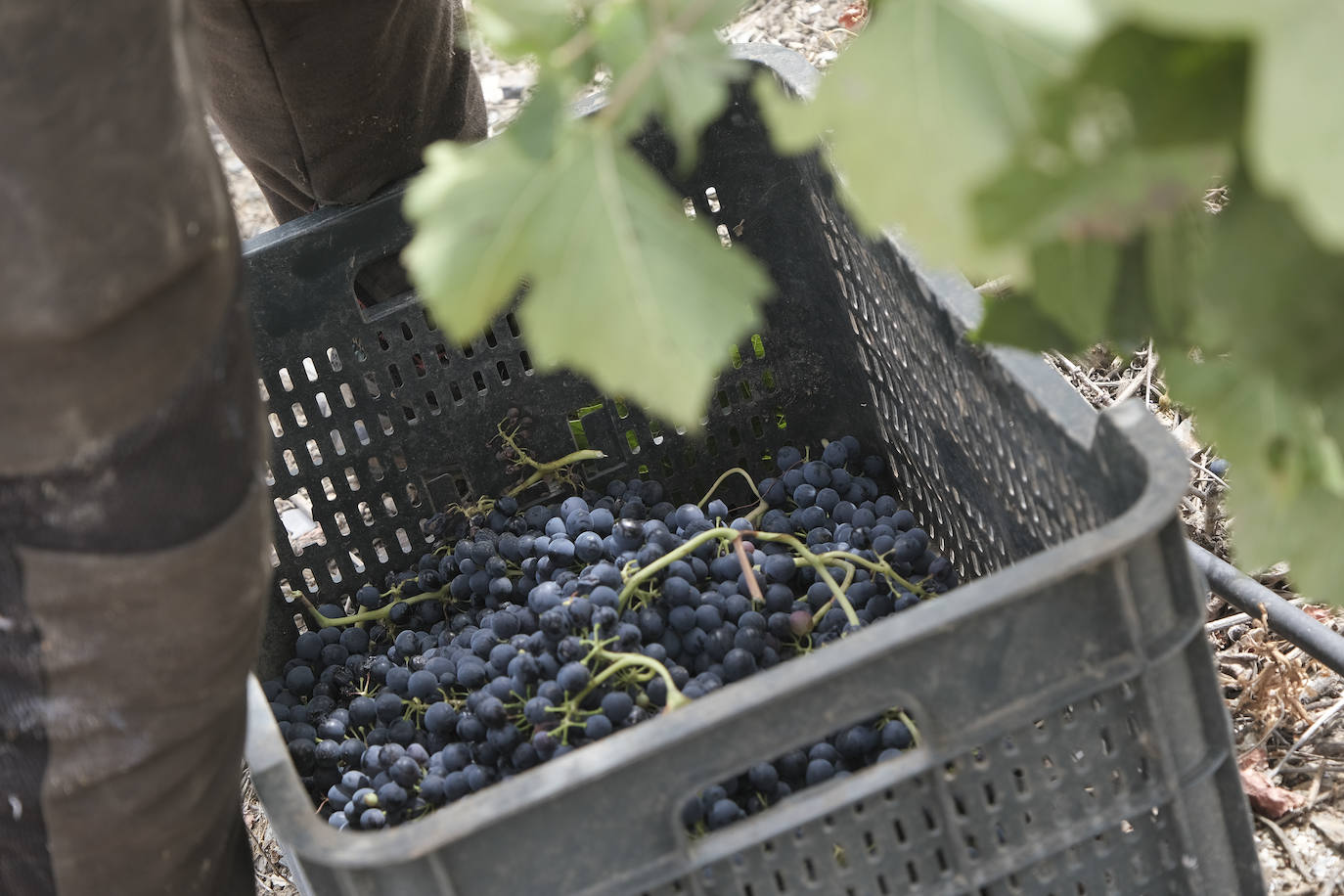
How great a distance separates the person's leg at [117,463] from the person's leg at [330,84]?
1.93 ft

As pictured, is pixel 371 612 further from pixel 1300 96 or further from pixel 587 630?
pixel 1300 96

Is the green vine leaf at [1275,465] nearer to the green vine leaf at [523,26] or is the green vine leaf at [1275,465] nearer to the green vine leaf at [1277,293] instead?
the green vine leaf at [1277,293]

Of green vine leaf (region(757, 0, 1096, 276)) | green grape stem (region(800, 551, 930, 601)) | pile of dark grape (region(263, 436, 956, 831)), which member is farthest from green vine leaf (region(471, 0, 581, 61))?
green grape stem (region(800, 551, 930, 601))

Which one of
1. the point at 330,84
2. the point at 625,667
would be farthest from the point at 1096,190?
the point at 330,84

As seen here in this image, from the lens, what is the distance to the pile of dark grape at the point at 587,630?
99 centimetres

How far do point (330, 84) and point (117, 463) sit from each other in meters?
0.74

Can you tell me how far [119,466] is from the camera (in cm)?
67

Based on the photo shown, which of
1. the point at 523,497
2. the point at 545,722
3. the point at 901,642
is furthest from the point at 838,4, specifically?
the point at 901,642

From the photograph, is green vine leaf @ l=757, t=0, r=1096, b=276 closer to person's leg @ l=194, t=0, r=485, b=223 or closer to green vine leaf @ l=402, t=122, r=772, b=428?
green vine leaf @ l=402, t=122, r=772, b=428

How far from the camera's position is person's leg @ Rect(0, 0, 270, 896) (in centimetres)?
60

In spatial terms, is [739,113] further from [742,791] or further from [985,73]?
[985,73]

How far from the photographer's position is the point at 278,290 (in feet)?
3.89

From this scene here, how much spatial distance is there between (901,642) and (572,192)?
33cm

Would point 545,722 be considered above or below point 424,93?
below
